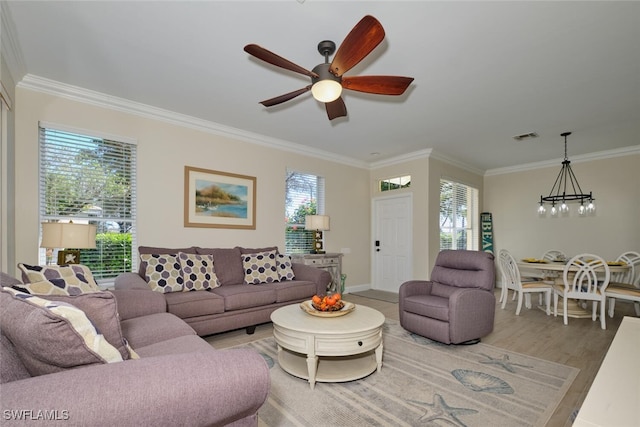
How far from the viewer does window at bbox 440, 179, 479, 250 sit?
20.3 feet

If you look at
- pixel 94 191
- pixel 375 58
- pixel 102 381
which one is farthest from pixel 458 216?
pixel 102 381

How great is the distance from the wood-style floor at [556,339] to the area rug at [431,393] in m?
0.08

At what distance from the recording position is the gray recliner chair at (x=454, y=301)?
293 cm

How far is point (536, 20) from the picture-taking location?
7.24 ft

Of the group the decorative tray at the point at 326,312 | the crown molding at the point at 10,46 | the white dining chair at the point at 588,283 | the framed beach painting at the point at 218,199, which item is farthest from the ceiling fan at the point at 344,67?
the white dining chair at the point at 588,283

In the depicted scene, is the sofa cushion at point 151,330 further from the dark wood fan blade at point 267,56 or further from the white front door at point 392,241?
the white front door at point 392,241

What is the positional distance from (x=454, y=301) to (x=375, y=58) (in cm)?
234

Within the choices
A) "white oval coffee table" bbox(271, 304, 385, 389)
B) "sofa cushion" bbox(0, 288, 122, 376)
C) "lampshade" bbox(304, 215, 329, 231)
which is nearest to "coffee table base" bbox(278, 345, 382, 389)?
"white oval coffee table" bbox(271, 304, 385, 389)

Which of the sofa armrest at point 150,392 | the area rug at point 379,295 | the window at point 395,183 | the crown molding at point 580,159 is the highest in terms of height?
the crown molding at point 580,159

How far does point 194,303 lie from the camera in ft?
9.87

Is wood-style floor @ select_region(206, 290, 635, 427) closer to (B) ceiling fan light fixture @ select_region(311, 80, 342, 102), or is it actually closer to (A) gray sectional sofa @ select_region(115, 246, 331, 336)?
(A) gray sectional sofa @ select_region(115, 246, 331, 336)

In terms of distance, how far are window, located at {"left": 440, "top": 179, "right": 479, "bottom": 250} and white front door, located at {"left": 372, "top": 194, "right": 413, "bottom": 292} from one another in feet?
2.65

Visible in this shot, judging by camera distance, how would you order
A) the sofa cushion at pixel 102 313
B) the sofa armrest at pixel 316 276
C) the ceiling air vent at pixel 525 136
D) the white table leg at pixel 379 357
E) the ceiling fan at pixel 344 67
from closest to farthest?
the sofa cushion at pixel 102 313
the ceiling fan at pixel 344 67
the white table leg at pixel 379 357
the sofa armrest at pixel 316 276
the ceiling air vent at pixel 525 136
